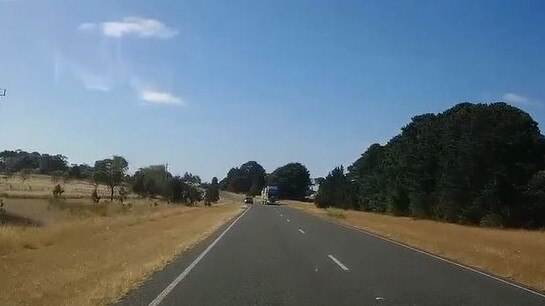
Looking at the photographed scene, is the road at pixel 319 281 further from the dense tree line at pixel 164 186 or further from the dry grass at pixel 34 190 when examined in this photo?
the dense tree line at pixel 164 186

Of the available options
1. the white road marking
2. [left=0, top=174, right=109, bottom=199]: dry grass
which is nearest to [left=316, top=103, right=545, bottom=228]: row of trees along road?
the white road marking

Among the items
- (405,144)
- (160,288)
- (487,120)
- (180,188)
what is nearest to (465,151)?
(487,120)

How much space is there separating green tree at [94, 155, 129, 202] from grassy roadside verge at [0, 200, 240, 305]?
93.5 m

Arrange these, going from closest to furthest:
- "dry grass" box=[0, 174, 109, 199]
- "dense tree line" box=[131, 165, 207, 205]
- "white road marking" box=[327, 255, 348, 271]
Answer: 1. "white road marking" box=[327, 255, 348, 271]
2. "dry grass" box=[0, 174, 109, 199]
3. "dense tree line" box=[131, 165, 207, 205]

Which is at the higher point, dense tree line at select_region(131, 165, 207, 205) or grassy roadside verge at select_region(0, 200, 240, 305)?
dense tree line at select_region(131, 165, 207, 205)

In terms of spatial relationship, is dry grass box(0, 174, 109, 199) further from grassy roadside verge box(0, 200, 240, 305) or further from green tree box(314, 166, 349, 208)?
grassy roadside verge box(0, 200, 240, 305)

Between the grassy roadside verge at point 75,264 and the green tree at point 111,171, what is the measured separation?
93451 millimetres

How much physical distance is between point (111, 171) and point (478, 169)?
92825mm

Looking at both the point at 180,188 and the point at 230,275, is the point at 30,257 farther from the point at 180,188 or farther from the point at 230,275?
the point at 180,188

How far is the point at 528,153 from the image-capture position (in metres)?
59.1

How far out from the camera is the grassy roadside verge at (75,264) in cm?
1212

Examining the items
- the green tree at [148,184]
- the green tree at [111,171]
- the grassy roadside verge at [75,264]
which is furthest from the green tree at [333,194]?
the grassy roadside verge at [75,264]

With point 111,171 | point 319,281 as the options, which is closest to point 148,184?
point 111,171

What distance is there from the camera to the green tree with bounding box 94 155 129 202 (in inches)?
5039
